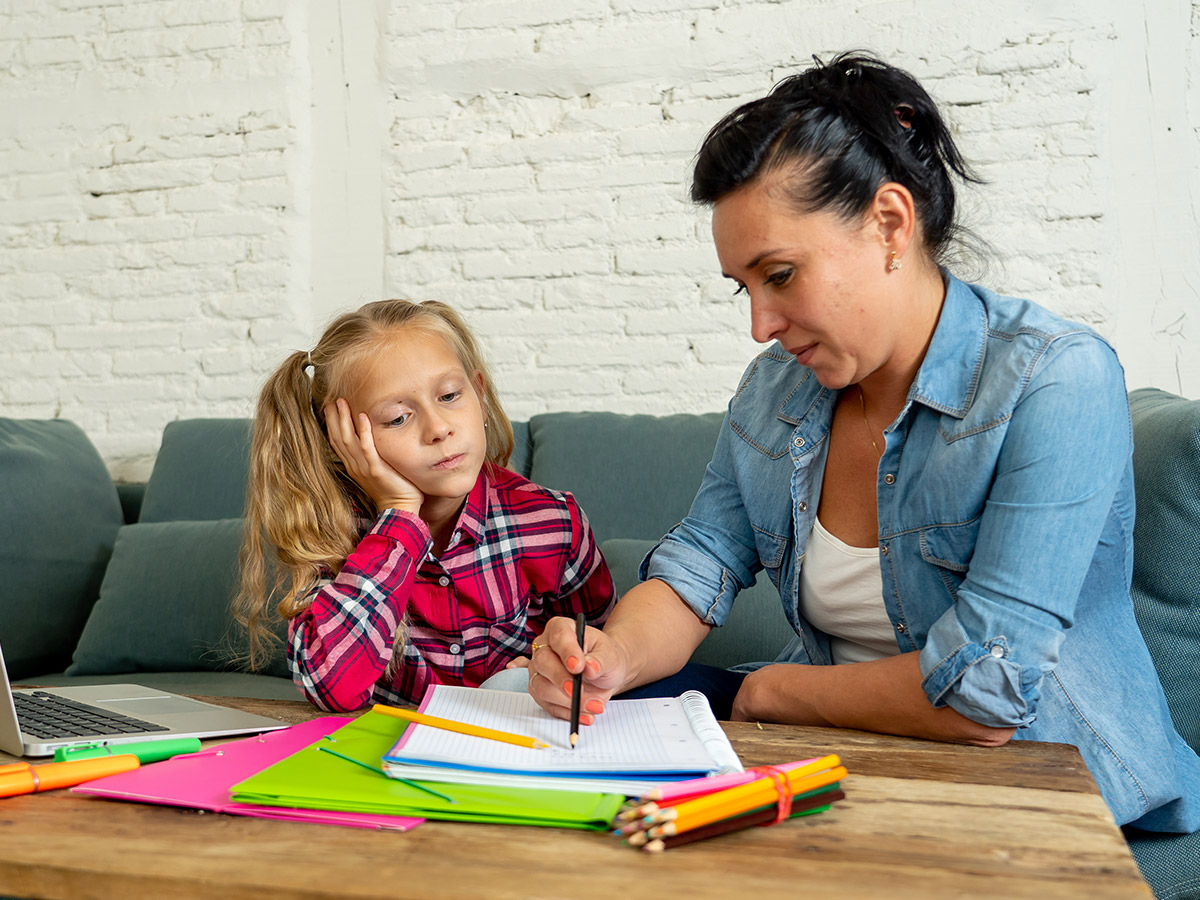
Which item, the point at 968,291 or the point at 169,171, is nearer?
the point at 968,291

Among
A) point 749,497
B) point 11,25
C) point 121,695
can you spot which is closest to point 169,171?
point 11,25

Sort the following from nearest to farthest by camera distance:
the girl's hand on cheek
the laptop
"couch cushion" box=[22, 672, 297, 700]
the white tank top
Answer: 1. the laptop
2. the white tank top
3. the girl's hand on cheek
4. "couch cushion" box=[22, 672, 297, 700]

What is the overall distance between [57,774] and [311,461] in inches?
29.7

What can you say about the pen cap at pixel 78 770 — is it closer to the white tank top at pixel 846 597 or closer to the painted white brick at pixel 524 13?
the white tank top at pixel 846 597

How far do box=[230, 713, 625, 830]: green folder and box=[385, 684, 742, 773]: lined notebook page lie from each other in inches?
1.1

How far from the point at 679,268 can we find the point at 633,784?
190 centimetres

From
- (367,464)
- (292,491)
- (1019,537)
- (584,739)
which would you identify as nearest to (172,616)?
(292,491)

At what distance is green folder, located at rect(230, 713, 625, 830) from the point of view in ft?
2.40

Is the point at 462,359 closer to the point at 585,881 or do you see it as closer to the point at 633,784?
the point at 633,784

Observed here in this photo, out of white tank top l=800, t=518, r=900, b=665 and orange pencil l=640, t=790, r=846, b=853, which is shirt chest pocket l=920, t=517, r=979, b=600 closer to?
white tank top l=800, t=518, r=900, b=665

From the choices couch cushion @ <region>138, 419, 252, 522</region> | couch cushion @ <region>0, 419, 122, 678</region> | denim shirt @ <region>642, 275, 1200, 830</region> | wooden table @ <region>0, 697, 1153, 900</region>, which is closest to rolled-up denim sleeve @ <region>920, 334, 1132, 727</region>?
denim shirt @ <region>642, 275, 1200, 830</region>

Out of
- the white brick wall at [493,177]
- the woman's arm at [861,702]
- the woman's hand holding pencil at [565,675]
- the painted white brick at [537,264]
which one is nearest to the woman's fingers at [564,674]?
the woman's hand holding pencil at [565,675]

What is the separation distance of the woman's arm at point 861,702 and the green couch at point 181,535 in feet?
2.20

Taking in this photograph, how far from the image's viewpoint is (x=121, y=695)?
4.22ft
